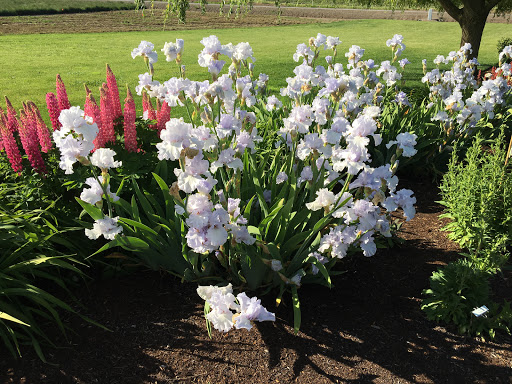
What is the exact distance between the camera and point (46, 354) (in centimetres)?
249

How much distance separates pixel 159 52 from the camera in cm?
1357

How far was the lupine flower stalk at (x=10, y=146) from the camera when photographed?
3.12 meters

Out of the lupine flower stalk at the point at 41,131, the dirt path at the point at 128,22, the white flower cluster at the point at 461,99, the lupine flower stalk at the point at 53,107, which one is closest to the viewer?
the lupine flower stalk at the point at 41,131

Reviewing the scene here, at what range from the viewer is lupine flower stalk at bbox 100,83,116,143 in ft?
10.7

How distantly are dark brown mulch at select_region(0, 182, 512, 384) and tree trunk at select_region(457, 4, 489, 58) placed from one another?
26.0 ft

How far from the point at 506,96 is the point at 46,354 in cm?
616

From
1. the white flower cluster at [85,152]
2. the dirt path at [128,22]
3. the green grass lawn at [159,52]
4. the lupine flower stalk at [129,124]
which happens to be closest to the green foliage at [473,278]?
the white flower cluster at [85,152]

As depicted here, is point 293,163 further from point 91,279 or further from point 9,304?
point 9,304

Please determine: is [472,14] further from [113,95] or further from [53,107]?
[53,107]

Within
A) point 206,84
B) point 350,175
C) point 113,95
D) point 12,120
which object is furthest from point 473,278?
point 12,120

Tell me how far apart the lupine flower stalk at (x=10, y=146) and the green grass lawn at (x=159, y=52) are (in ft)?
15.2

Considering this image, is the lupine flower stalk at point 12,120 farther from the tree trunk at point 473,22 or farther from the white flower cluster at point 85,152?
the tree trunk at point 473,22

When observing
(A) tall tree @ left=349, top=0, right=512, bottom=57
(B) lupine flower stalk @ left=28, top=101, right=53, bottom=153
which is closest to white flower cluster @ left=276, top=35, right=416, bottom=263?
Result: (B) lupine flower stalk @ left=28, top=101, right=53, bottom=153

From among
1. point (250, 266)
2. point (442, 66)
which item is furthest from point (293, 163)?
point (442, 66)
